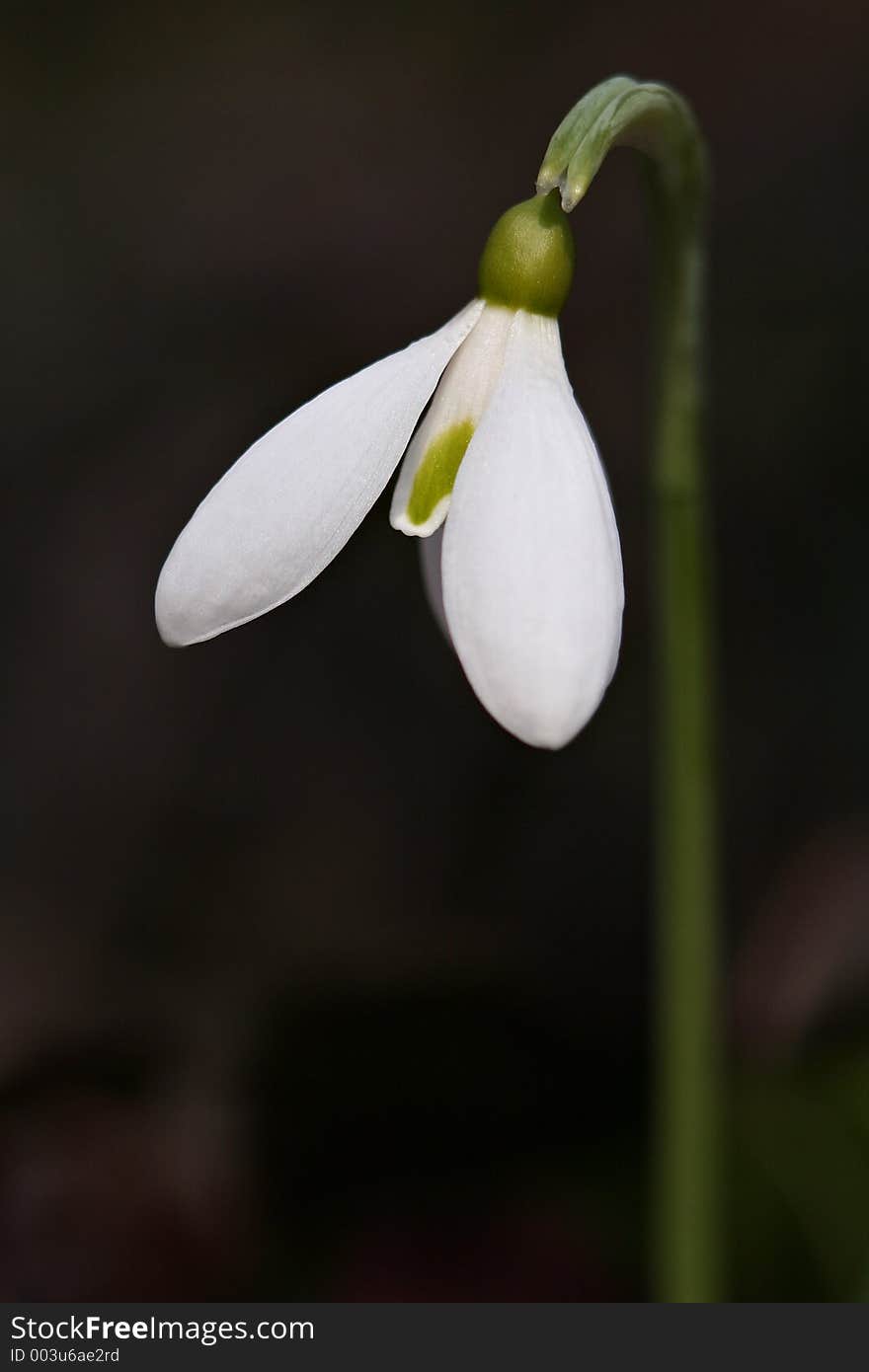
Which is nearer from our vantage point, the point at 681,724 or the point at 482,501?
the point at 482,501

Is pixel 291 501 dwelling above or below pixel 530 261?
below

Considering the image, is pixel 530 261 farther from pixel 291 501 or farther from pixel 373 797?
pixel 373 797

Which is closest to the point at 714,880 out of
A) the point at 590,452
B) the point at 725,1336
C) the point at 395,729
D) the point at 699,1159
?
the point at 699,1159

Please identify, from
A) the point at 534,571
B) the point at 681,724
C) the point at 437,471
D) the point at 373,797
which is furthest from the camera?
the point at 373,797

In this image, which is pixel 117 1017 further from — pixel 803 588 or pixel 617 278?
pixel 617 278

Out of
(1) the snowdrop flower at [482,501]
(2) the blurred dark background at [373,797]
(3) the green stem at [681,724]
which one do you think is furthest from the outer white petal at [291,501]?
(2) the blurred dark background at [373,797]

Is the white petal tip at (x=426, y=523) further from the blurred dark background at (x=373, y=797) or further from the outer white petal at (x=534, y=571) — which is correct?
the blurred dark background at (x=373, y=797)

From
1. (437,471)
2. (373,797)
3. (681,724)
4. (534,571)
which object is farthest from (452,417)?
(373,797)
